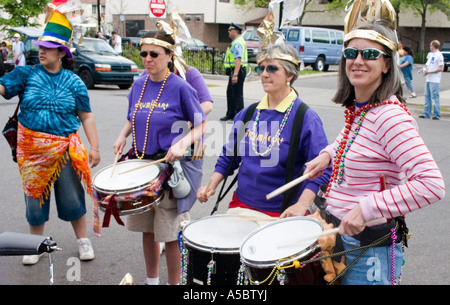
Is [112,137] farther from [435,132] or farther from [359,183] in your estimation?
[359,183]

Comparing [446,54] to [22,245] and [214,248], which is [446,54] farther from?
[22,245]

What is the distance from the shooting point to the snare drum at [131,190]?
3.18 m

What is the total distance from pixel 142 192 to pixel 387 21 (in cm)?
175

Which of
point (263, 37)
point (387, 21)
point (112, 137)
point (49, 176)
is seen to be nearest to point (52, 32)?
point (49, 176)

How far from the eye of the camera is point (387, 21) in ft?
7.81

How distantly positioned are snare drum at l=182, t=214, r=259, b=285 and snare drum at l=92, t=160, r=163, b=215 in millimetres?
536

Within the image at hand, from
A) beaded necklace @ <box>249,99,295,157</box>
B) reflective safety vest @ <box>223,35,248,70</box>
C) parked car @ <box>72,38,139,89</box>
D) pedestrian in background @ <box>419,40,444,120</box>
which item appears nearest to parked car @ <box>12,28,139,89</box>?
parked car @ <box>72,38,139,89</box>

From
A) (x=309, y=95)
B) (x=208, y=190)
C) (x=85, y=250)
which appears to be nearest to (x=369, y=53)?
(x=208, y=190)

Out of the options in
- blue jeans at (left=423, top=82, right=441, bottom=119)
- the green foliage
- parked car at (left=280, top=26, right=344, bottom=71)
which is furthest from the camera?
parked car at (left=280, top=26, right=344, bottom=71)

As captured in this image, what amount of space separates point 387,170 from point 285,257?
57cm

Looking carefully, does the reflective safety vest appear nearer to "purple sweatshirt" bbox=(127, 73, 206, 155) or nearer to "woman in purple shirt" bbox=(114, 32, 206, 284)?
"woman in purple shirt" bbox=(114, 32, 206, 284)

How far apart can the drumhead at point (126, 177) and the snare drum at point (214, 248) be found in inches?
23.6

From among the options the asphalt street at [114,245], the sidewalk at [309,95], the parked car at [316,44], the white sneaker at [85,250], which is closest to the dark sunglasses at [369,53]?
the asphalt street at [114,245]

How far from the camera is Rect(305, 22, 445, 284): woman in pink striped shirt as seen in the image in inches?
81.0
